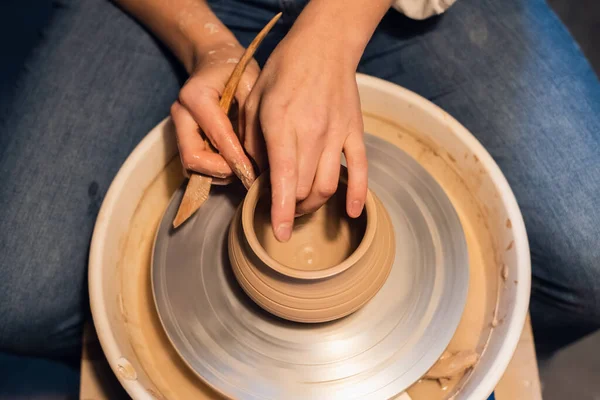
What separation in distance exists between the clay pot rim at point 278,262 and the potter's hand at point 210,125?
0.06 meters

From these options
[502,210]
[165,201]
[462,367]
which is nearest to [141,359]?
[165,201]

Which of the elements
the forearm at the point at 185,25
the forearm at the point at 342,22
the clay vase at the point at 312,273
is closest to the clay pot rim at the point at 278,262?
the clay vase at the point at 312,273

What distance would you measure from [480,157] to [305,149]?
435 millimetres

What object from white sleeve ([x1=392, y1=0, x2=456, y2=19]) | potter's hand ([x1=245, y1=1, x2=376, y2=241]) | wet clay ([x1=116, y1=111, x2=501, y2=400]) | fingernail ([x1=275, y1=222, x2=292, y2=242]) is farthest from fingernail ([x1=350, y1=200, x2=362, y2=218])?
white sleeve ([x1=392, y1=0, x2=456, y2=19])

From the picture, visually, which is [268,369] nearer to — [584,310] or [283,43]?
[283,43]

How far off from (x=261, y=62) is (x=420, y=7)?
0.39 meters

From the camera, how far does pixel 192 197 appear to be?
975mm

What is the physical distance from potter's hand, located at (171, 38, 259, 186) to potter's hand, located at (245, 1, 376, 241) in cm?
4

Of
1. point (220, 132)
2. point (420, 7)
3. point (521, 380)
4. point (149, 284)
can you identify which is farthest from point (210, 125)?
point (521, 380)

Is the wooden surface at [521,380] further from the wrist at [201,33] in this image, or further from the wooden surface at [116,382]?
the wrist at [201,33]

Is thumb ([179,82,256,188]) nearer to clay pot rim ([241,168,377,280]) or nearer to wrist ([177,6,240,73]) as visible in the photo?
clay pot rim ([241,168,377,280])

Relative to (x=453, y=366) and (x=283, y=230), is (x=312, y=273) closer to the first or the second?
(x=283, y=230)

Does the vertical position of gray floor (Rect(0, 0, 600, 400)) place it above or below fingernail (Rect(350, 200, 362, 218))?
below

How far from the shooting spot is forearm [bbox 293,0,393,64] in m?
0.92
